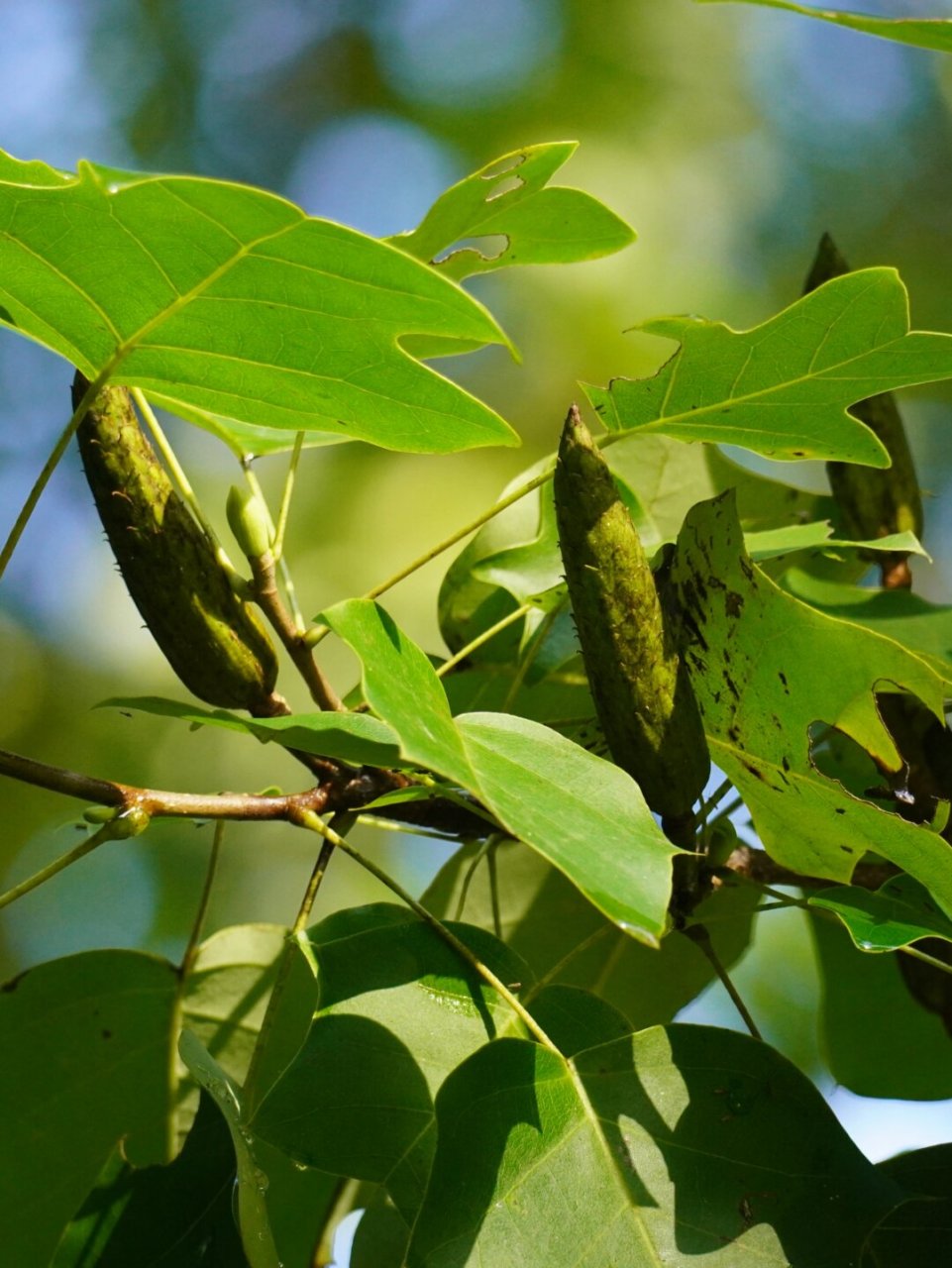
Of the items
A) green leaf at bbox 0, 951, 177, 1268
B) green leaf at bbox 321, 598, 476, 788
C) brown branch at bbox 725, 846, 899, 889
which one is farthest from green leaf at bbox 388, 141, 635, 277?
green leaf at bbox 0, 951, 177, 1268

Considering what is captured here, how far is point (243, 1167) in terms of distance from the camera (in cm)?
78

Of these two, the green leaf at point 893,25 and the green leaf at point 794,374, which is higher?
the green leaf at point 893,25

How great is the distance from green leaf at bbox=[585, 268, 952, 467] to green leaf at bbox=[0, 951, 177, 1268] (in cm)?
70

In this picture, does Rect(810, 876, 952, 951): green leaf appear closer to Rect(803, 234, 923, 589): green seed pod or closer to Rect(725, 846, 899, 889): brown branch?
Rect(725, 846, 899, 889): brown branch

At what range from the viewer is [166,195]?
724mm

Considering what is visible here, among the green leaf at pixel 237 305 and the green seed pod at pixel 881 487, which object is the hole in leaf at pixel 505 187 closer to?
the green leaf at pixel 237 305

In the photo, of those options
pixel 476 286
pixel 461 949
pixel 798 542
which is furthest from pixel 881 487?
pixel 476 286

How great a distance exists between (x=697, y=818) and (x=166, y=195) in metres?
0.53

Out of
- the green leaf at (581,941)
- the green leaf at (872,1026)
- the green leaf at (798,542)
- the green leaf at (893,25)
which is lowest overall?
the green leaf at (872,1026)

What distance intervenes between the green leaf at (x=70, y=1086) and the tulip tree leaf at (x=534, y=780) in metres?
0.59

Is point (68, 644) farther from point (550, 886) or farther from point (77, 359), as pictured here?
point (77, 359)

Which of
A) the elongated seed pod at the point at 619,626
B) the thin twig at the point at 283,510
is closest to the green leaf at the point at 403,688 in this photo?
the elongated seed pod at the point at 619,626

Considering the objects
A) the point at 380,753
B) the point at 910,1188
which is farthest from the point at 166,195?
the point at 910,1188

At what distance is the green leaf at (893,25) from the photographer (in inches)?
32.4
